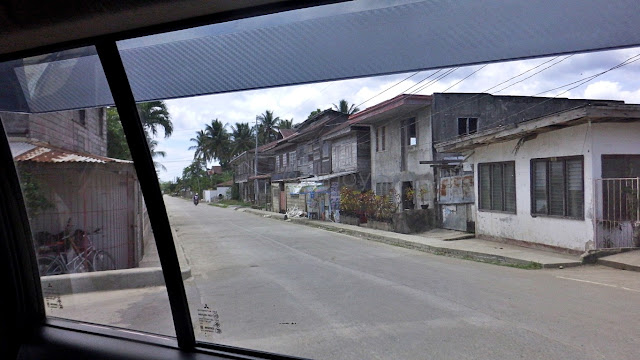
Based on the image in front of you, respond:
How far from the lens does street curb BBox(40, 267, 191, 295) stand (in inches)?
143

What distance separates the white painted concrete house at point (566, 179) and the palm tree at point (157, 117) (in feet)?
11.4

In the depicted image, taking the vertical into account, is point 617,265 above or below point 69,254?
below

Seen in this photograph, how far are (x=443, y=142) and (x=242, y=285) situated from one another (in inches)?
306

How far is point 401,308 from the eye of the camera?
5.62 m

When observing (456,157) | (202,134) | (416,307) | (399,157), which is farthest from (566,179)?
(456,157)

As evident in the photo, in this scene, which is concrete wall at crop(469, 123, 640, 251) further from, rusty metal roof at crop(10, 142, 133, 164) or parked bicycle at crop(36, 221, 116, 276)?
parked bicycle at crop(36, 221, 116, 276)

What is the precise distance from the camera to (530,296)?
6016mm

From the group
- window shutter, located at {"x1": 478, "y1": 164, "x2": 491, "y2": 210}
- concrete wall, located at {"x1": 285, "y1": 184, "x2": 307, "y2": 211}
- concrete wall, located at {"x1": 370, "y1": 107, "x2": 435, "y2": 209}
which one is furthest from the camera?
concrete wall, located at {"x1": 285, "y1": 184, "x2": 307, "y2": 211}

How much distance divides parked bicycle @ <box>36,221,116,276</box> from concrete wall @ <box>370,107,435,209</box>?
8097mm

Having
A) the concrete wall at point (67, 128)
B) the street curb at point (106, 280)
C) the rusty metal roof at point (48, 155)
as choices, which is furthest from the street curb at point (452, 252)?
the rusty metal roof at point (48, 155)

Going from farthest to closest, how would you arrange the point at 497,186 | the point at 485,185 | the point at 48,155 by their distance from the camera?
the point at 485,185 → the point at 497,186 → the point at 48,155

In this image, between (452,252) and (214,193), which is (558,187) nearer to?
(452,252)

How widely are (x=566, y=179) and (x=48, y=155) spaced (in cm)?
573

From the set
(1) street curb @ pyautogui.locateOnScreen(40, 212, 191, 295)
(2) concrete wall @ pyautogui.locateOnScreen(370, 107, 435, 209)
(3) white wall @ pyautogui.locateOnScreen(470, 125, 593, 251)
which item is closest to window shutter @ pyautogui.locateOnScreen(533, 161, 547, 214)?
(3) white wall @ pyautogui.locateOnScreen(470, 125, 593, 251)
